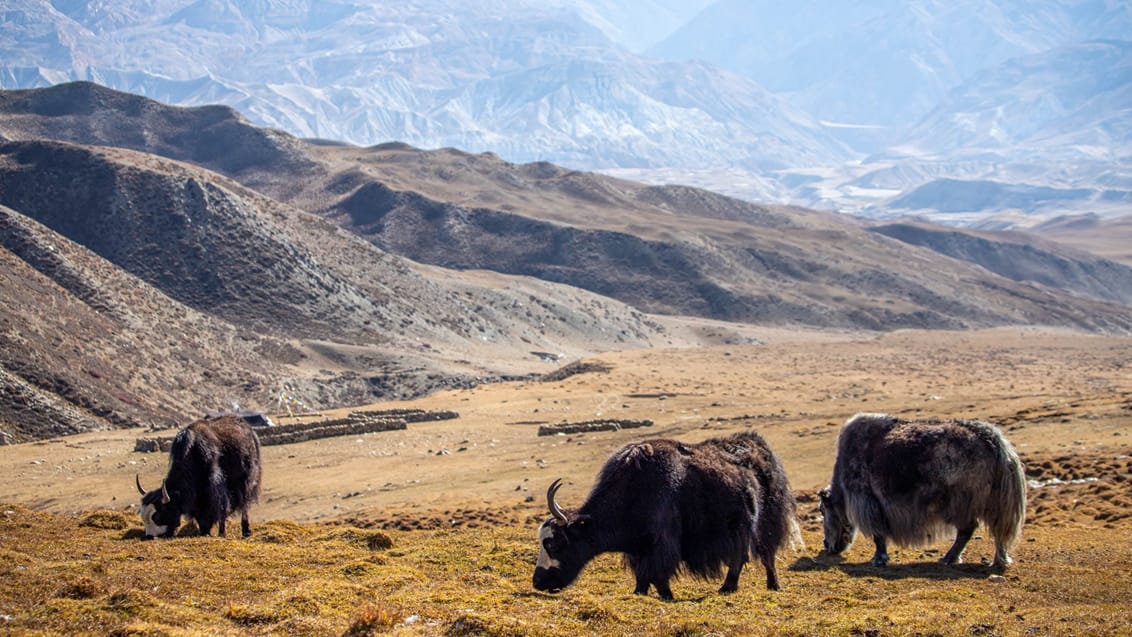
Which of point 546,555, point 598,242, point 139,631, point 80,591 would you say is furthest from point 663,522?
point 598,242

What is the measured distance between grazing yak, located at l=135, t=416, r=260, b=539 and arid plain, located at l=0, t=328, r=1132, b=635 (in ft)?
2.01

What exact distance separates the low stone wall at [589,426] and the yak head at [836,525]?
2116 centimetres

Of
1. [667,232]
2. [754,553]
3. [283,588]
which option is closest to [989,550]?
[754,553]

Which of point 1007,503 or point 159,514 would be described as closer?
point 1007,503

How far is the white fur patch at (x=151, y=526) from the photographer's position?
15.7 metres

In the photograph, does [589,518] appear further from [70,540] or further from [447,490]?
[447,490]

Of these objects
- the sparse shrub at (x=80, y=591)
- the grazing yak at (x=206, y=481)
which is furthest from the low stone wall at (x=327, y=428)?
the sparse shrub at (x=80, y=591)

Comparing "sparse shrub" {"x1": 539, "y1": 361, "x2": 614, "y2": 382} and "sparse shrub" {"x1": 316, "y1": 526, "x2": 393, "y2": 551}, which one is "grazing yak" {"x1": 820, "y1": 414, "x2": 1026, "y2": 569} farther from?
"sparse shrub" {"x1": 539, "y1": 361, "x2": 614, "y2": 382}

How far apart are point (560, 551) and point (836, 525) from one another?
5.29m

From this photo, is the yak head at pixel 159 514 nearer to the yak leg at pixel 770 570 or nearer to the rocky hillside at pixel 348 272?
the yak leg at pixel 770 570

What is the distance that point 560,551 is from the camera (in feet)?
40.7

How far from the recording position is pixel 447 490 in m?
26.5

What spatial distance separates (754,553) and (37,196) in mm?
82291

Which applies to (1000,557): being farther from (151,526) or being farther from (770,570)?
(151,526)
